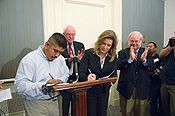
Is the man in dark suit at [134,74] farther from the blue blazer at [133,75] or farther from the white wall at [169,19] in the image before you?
the white wall at [169,19]

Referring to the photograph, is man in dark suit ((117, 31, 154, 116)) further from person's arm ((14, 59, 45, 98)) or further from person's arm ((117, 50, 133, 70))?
person's arm ((14, 59, 45, 98))

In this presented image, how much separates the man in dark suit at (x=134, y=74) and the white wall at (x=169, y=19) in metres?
2.25

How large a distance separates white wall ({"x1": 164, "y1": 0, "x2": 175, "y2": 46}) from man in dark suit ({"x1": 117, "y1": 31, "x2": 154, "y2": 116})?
2.25m

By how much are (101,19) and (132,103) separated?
1.77m

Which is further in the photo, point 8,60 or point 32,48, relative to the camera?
point 32,48

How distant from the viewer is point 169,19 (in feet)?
15.1

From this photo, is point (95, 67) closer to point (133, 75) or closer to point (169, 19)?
point (133, 75)

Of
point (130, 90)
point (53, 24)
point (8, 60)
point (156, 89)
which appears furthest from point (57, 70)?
point (156, 89)

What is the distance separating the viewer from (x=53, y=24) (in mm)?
3248

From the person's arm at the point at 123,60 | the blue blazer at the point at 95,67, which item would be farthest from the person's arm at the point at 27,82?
the person's arm at the point at 123,60

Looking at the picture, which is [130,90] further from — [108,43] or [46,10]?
[46,10]

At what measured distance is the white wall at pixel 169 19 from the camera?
15.0ft

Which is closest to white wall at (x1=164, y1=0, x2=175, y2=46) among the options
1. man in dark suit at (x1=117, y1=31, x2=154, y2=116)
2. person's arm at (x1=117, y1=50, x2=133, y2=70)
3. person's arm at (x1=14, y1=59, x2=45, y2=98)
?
man in dark suit at (x1=117, y1=31, x2=154, y2=116)

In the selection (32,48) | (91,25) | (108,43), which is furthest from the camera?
(91,25)
